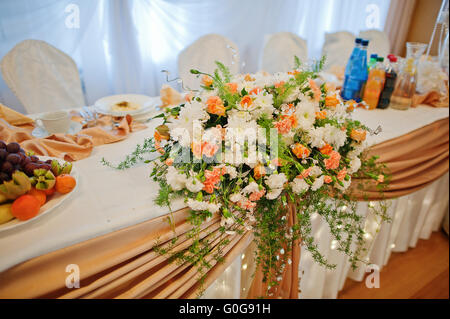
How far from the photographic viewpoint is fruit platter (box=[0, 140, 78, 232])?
603mm

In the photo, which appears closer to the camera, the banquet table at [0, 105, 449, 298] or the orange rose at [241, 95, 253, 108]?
the banquet table at [0, 105, 449, 298]

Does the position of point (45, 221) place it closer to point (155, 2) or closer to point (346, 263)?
point (346, 263)

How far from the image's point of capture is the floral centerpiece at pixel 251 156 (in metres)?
0.68

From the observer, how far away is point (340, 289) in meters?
1.66

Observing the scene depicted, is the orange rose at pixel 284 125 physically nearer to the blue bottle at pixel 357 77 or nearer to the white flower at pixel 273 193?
the white flower at pixel 273 193

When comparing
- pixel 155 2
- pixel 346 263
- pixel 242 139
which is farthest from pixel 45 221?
pixel 155 2

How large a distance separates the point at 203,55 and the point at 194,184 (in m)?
1.58

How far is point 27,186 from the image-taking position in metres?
0.62

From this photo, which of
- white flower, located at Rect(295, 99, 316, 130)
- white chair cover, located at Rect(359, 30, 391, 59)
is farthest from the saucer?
white chair cover, located at Rect(359, 30, 391, 59)

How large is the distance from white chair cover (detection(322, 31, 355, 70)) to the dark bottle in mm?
1045

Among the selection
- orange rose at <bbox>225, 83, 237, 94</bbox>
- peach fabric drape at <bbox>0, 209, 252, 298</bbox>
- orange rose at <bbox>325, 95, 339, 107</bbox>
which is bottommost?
peach fabric drape at <bbox>0, 209, 252, 298</bbox>

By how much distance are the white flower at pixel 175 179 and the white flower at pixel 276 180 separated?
21cm

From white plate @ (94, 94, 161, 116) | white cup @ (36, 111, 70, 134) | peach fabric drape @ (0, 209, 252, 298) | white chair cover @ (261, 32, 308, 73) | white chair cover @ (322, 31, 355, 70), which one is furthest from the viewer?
white chair cover @ (322, 31, 355, 70)

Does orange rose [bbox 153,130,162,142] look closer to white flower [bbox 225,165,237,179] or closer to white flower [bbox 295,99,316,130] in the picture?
white flower [bbox 225,165,237,179]
